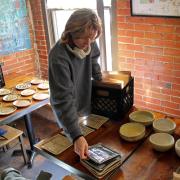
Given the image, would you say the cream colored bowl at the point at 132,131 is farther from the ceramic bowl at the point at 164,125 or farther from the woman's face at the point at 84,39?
the woman's face at the point at 84,39

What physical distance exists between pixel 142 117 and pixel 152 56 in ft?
3.20

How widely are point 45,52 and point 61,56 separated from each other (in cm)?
224

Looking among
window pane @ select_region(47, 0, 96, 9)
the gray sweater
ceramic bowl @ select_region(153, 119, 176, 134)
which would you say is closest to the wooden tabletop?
ceramic bowl @ select_region(153, 119, 176, 134)

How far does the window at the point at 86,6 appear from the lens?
2668 mm

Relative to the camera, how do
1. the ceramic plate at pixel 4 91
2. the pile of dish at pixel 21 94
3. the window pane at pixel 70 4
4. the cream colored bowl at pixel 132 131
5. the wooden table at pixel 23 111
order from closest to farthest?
the cream colored bowl at pixel 132 131 → the wooden table at pixel 23 111 → the pile of dish at pixel 21 94 → the ceramic plate at pixel 4 91 → the window pane at pixel 70 4

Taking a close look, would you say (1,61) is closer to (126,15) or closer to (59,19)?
(59,19)

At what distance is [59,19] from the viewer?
3314 millimetres

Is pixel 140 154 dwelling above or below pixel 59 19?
below

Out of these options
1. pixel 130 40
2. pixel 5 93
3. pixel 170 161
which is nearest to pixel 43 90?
pixel 5 93

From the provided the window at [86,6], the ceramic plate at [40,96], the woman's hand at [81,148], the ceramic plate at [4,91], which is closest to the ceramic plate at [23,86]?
the ceramic plate at [4,91]

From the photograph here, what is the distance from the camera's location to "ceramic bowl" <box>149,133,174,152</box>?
1242 mm

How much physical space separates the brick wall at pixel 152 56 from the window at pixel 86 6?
23 centimetres

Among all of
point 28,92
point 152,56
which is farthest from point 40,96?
point 152,56

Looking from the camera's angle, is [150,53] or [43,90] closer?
[150,53]
